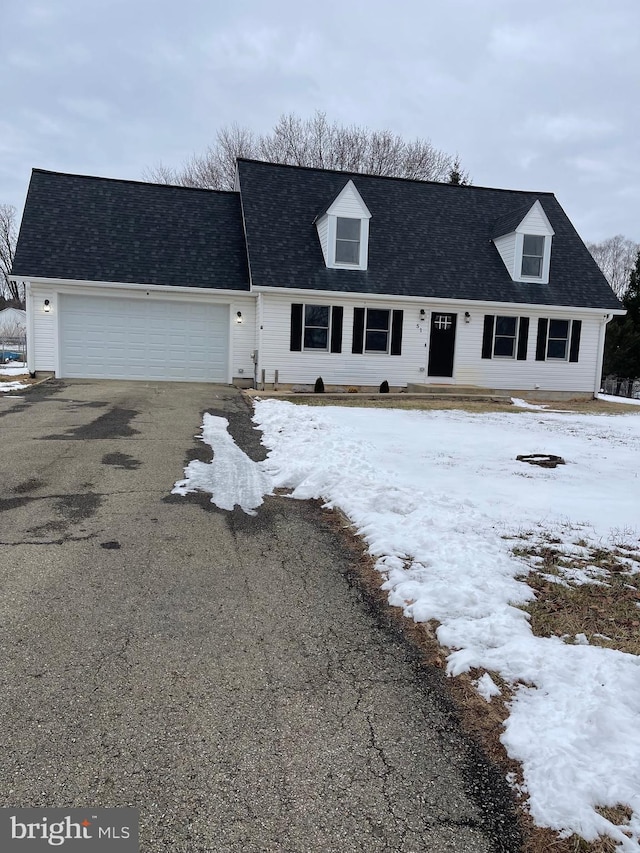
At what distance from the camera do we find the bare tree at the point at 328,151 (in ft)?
110

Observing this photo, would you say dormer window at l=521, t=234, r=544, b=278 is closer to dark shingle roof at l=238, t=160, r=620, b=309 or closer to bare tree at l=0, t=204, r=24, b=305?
dark shingle roof at l=238, t=160, r=620, b=309

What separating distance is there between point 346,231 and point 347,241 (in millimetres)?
280

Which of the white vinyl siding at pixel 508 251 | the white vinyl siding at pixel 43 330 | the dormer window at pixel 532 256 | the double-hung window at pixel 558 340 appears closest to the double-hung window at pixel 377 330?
the white vinyl siding at pixel 508 251

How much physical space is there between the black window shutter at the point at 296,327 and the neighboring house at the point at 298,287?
0.09 meters

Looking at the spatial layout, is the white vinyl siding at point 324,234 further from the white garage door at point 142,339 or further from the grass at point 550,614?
the grass at point 550,614

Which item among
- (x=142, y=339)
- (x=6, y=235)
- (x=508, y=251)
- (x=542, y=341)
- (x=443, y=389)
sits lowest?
(x=443, y=389)

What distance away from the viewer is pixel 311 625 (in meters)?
3.25

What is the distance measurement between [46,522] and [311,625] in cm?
271

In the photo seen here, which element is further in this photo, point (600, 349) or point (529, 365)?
point (600, 349)

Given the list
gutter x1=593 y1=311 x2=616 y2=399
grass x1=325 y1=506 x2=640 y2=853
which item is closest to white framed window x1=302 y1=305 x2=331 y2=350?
gutter x1=593 y1=311 x2=616 y2=399

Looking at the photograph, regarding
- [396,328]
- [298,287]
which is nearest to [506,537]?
[298,287]

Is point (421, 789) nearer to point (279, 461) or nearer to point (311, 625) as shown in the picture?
point (311, 625)

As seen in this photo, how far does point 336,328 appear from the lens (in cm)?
1619

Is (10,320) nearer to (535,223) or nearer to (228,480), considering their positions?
(535,223)
